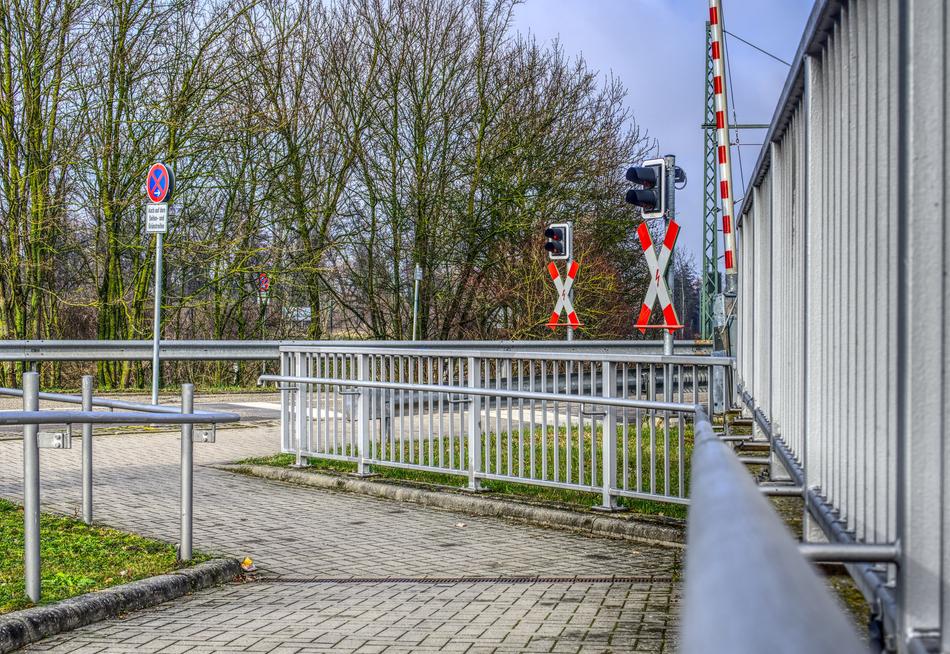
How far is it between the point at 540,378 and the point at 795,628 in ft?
31.0

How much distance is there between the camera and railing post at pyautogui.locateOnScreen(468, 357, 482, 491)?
10.3 meters

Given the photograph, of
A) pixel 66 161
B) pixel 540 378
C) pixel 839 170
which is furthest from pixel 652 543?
pixel 66 161

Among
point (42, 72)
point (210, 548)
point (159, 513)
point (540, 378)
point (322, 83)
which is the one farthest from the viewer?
point (322, 83)

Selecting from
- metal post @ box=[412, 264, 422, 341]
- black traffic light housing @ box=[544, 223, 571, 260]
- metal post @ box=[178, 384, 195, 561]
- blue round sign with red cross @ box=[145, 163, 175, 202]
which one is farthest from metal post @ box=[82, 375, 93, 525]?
metal post @ box=[412, 264, 422, 341]

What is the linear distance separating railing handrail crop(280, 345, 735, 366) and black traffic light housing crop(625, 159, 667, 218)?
3.07 m

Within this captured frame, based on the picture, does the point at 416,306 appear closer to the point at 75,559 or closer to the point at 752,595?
the point at 75,559

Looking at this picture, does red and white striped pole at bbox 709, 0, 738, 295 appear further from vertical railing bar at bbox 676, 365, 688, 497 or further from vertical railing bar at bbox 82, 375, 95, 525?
vertical railing bar at bbox 82, 375, 95, 525

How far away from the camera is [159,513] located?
30.4ft

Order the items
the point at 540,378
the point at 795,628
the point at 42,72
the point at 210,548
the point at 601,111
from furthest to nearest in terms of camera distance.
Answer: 1. the point at 601,111
2. the point at 42,72
3. the point at 540,378
4. the point at 210,548
5. the point at 795,628

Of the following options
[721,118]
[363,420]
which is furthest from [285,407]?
[721,118]

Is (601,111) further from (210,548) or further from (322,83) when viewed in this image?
(210,548)

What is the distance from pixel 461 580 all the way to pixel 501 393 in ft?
10.6

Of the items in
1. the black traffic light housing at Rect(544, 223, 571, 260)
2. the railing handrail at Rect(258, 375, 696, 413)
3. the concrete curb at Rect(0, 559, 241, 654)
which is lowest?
the concrete curb at Rect(0, 559, 241, 654)

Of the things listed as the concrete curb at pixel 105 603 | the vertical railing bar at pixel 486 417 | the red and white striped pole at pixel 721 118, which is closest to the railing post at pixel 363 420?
the vertical railing bar at pixel 486 417
